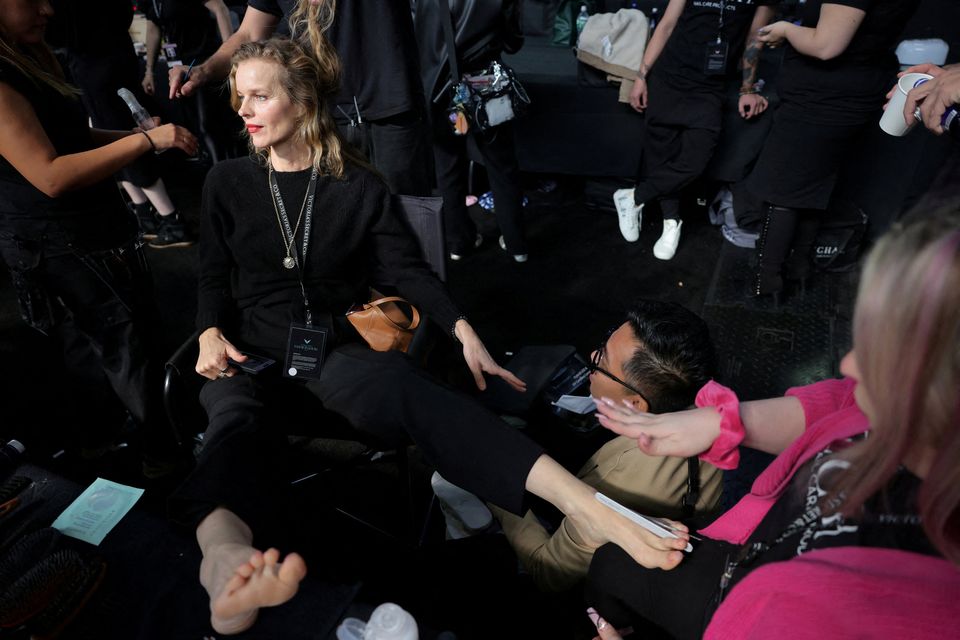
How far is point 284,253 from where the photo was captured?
1.72 meters

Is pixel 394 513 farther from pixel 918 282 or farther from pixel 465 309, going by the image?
pixel 918 282

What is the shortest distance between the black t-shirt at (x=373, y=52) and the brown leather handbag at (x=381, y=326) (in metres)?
1.06

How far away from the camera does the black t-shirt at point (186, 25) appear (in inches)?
130

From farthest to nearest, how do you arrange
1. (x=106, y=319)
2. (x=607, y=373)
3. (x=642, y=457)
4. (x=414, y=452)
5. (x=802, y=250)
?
(x=802, y=250) < (x=414, y=452) < (x=106, y=319) < (x=607, y=373) < (x=642, y=457)

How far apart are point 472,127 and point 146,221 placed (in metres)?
2.17

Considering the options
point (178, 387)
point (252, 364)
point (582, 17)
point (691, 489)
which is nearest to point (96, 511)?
point (178, 387)

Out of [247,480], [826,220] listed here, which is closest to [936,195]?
[247,480]

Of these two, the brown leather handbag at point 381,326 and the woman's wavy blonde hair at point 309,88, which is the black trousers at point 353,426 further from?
the woman's wavy blonde hair at point 309,88

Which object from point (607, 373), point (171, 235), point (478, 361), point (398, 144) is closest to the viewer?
point (607, 373)

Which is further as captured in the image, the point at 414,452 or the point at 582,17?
the point at 582,17

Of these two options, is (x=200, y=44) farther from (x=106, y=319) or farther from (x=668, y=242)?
(x=668, y=242)

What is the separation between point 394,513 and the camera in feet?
6.38

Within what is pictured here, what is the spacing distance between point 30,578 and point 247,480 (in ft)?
1.23

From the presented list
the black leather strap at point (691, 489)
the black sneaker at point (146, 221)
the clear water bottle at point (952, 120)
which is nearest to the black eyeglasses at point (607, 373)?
the black leather strap at point (691, 489)
